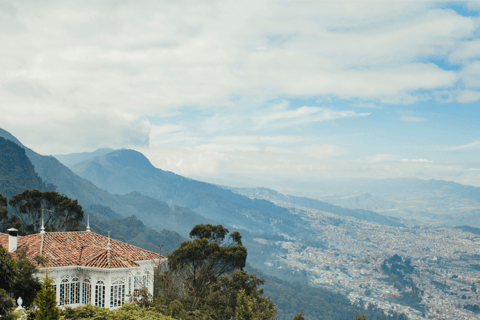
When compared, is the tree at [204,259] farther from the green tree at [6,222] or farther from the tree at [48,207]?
the green tree at [6,222]

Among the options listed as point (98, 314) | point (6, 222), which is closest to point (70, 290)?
point (98, 314)

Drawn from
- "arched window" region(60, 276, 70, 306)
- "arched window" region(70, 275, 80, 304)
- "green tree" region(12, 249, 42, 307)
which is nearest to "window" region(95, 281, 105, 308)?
"arched window" region(70, 275, 80, 304)

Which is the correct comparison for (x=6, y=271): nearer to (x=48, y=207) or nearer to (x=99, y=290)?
(x=99, y=290)

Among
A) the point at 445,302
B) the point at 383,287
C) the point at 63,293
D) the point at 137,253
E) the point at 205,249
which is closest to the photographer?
the point at 63,293

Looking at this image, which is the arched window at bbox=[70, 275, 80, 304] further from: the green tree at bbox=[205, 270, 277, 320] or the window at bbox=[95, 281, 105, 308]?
the green tree at bbox=[205, 270, 277, 320]

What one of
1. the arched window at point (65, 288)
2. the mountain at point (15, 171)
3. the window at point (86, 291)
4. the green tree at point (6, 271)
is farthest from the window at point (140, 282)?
the mountain at point (15, 171)

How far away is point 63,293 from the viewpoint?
2028 centimetres

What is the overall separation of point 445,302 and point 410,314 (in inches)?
1037

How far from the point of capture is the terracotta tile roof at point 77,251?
20453 millimetres

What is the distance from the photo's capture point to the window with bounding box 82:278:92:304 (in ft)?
66.6

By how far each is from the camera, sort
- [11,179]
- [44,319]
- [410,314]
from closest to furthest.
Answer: [44,319], [11,179], [410,314]

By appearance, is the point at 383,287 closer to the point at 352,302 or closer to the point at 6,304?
the point at 352,302

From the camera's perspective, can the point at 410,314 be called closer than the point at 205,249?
No

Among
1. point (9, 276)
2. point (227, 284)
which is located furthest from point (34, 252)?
point (227, 284)
